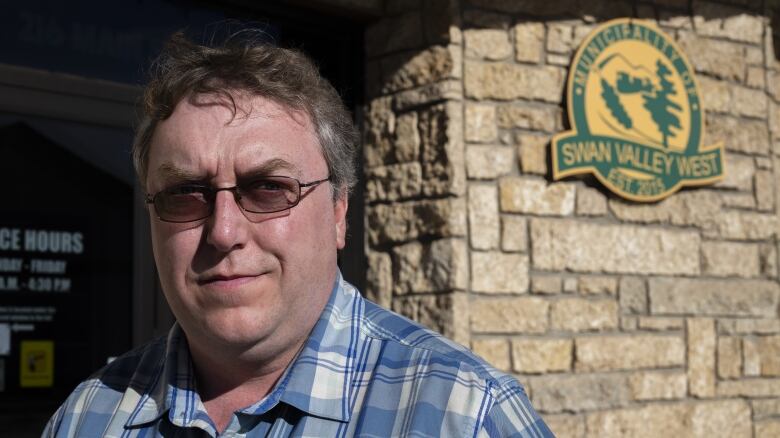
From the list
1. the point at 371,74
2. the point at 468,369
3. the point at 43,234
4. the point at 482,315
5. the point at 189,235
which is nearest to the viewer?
the point at 468,369

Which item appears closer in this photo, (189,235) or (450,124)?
(189,235)

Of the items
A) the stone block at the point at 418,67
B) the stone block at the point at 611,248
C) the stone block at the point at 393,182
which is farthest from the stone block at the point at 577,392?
the stone block at the point at 418,67

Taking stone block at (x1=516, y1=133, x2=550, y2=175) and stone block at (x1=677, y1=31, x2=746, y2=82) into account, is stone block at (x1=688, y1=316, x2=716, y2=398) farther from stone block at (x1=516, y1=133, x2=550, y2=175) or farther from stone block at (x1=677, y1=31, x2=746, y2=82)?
stone block at (x1=677, y1=31, x2=746, y2=82)

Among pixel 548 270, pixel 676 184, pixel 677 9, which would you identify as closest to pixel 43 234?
pixel 548 270

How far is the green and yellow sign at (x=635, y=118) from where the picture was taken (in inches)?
172

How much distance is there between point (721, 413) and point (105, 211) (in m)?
3.04

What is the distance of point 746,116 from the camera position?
492cm

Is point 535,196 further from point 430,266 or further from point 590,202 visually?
point 430,266

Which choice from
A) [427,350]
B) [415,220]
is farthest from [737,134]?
[427,350]

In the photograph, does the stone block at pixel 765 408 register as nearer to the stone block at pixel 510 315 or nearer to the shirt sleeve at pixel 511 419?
the stone block at pixel 510 315

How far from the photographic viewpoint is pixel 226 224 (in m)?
1.69

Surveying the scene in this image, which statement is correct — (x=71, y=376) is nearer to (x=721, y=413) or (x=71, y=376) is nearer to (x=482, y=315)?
(x=482, y=315)

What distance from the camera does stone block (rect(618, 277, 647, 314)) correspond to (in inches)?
174

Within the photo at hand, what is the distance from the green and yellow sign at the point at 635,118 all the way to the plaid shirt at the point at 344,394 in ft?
8.85
